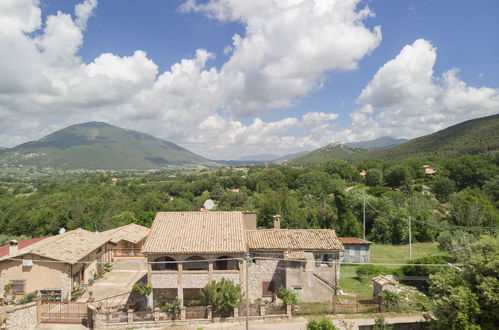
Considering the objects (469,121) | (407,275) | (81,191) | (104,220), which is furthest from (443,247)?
(469,121)

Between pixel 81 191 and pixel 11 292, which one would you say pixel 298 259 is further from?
pixel 81 191

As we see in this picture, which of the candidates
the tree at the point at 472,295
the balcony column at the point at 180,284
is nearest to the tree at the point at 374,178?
the tree at the point at 472,295

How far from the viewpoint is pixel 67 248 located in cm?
2706

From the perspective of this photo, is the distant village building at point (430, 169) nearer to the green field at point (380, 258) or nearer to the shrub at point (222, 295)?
the green field at point (380, 258)

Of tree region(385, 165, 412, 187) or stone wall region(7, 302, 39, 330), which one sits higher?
tree region(385, 165, 412, 187)

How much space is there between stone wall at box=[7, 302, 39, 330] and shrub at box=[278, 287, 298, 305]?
17.1 meters

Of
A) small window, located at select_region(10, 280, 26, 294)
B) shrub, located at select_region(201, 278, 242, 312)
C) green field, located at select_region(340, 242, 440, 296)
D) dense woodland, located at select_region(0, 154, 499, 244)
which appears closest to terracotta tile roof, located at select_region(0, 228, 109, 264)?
small window, located at select_region(10, 280, 26, 294)

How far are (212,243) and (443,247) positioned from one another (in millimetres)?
33508

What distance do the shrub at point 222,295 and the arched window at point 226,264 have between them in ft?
6.43

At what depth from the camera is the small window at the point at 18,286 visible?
24.6 m

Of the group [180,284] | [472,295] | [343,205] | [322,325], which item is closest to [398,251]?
[343,205]

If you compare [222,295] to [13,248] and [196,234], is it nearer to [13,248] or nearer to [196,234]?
[196,234]

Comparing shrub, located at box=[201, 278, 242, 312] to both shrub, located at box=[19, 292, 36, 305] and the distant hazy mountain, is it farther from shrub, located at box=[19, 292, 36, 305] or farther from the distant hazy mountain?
the distant hazy mountain

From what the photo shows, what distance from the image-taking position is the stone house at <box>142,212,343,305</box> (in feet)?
73.4
